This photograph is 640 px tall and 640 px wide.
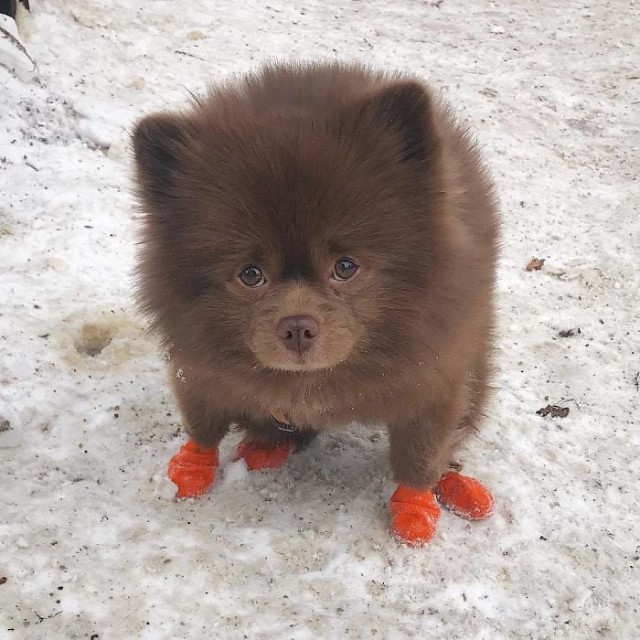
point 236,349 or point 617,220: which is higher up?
point 236,349

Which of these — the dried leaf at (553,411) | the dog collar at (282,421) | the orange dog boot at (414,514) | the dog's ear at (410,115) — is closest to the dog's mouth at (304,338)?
the dog collar at (282,421)

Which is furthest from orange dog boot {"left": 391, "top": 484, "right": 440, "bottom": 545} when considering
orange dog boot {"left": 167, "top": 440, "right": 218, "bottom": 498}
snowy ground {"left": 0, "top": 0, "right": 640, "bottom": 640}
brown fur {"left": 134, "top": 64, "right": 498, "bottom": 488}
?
orange dog boot {"left": 167, "top": 440, "right": 218, "bottom": 498}

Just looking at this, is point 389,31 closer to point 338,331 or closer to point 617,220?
point 617,220

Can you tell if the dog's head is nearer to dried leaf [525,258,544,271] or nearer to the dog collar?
the dog collar

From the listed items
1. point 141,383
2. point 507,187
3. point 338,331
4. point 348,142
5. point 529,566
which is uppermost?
point 348,142

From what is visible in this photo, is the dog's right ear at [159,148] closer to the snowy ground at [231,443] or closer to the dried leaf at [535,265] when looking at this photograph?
the snowy ground at [231,443]

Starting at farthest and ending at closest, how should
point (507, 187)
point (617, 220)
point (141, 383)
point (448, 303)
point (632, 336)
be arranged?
point (507, 187) < point (617, 220) < point (632, 336) < point (141, 383) < point (448, 303)

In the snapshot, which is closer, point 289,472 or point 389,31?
point 289,472

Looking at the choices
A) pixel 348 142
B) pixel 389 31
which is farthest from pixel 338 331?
pixel 389 31
